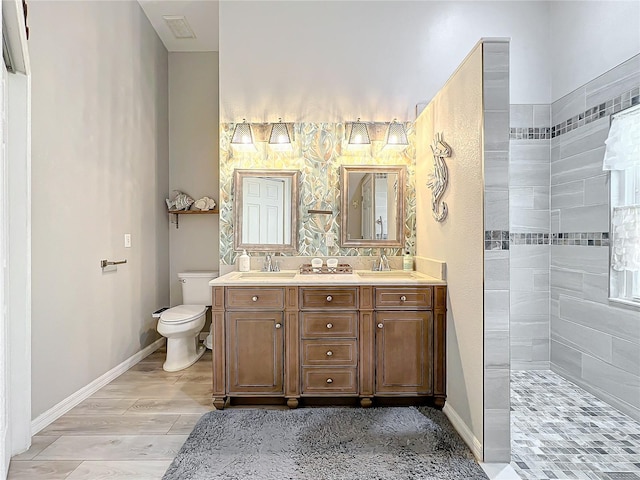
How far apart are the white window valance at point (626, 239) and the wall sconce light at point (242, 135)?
8.80 feet

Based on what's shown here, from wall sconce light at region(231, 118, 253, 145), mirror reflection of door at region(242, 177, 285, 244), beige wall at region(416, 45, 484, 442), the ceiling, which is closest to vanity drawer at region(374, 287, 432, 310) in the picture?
beige wall at region(416, 45, 484, 442)

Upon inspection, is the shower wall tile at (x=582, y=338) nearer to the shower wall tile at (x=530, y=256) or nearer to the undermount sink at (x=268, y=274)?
the shower wall tile at (x=530, y=256)

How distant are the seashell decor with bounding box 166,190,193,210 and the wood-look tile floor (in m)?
1.66

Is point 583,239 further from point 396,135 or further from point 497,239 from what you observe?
point 396,135

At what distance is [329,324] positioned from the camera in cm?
271

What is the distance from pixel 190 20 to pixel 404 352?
11.4 feet

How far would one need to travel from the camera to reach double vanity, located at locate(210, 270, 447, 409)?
8.86ft

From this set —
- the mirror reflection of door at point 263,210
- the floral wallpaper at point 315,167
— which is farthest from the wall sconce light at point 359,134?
the mirror reflection of door at point 263,210

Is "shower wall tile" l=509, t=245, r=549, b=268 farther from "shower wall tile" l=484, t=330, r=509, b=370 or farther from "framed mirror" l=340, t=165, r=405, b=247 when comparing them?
"shower wall tile" l=484, t=330, r=509, b=370

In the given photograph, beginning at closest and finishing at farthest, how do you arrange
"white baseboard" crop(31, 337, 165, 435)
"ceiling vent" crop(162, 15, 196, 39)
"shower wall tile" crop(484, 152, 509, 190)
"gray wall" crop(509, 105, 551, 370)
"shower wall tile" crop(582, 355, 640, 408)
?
"shower wall tile" crop(484, 152, 509, 190) < "white baseboard" crop(31, 337, 165, 435) < "shower wall tile" crop(582, 355, 640, 408) < "gray wall" crop(509, 105, 551, 370) < "ceiling vent" crop(162, 15, 196, 39)

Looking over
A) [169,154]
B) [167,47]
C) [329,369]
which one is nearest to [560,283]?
[329,369]

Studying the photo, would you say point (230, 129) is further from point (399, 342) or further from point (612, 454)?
point (612, 454)

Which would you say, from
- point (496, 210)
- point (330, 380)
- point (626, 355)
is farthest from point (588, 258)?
point (330, 380)

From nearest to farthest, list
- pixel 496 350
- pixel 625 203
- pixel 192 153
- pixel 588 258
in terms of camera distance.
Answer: pixel 496 350
pixel 625 203
pixel 588 258
pixel 192 153
